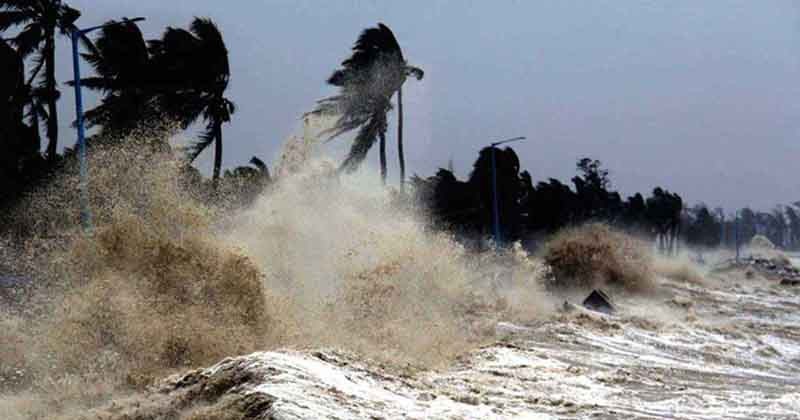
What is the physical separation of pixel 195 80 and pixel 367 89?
7797 mm

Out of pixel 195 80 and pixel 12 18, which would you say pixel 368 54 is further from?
pixel 12 18

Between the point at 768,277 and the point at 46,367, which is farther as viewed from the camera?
the point at 768,277

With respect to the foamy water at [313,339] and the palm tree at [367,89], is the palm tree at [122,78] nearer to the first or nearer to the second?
the palm tree at [367,89]

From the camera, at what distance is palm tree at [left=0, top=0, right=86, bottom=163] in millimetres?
32025

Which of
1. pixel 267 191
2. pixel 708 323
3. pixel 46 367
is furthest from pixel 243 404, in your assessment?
pixel 708 323

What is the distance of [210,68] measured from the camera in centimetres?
3459

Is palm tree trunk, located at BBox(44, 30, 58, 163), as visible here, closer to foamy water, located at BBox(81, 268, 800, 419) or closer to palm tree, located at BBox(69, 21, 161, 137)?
palm tree, located at BBox(69, 21, 161, 137)

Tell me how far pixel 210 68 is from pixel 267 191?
39.5ft

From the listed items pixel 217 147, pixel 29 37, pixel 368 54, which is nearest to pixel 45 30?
pixel 29 37

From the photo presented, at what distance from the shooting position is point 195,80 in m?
34.2

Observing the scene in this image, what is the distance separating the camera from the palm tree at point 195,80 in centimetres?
3397

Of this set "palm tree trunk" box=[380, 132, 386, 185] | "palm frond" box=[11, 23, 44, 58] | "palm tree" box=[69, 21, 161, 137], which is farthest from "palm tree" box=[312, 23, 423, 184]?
"palm frond" box=[11, 23, 44, 58]

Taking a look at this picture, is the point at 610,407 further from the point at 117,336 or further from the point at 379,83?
the point at 379,83

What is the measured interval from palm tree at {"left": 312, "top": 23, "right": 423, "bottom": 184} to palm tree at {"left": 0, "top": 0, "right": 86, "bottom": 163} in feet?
31.6
